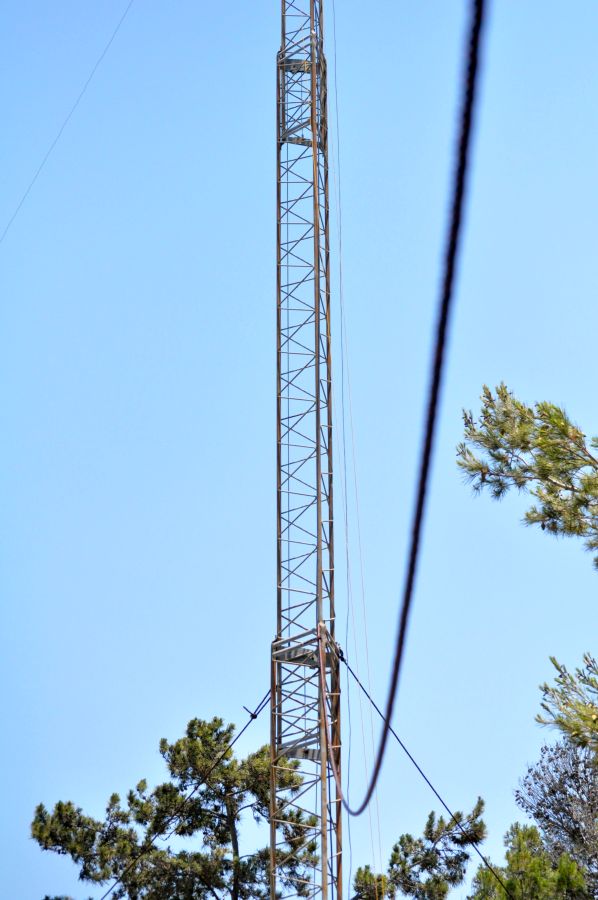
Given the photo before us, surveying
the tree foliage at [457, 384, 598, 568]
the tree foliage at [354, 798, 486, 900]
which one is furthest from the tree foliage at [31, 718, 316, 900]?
the tree foliage at [457, 384, 598, 568]

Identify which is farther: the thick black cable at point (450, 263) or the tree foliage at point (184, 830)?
the tree foliage at point (184, 830)

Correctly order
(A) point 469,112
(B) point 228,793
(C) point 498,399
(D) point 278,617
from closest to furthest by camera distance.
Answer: (A) point 469,112 → (C) point 498,399 → (D) point 278,617 → (B) point 228,793

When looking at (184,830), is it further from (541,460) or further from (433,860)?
(541,460)

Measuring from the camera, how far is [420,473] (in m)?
3.40

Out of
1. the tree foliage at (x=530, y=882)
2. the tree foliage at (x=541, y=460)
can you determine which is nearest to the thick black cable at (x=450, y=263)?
the tree foliage at (x=541, y=460)

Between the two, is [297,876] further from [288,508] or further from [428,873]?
[288,508]

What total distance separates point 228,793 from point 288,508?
26.2 feet

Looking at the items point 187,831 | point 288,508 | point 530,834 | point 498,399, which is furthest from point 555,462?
point 187,831

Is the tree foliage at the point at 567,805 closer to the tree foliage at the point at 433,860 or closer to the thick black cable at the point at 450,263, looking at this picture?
the tree foliage at the point at 433,860

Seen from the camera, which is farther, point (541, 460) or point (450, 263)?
point (541, 460)

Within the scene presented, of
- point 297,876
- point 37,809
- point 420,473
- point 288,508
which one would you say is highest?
point 37,809

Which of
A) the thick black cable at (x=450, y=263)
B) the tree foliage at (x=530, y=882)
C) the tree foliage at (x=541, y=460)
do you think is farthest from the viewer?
the tree foliage at (x=530, y=882)

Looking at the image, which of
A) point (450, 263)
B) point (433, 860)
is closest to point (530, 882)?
point (433, 860)

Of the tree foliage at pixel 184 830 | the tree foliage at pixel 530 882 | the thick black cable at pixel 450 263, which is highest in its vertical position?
the tree foliage at pixel 184 830
